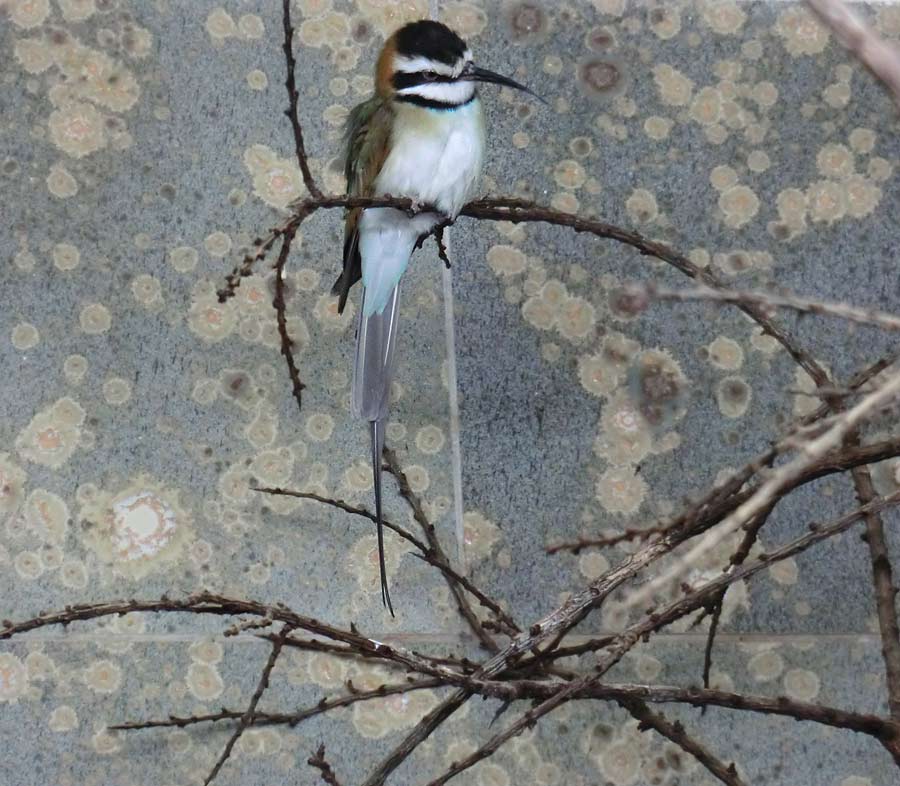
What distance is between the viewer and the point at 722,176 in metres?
1.53

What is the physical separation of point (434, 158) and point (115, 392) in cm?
50

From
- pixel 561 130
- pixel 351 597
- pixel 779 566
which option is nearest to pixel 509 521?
pixel 351 597

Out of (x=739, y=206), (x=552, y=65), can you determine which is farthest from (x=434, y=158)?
(x=739, y=206)

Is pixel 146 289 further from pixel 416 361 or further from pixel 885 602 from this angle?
pixel 885 602

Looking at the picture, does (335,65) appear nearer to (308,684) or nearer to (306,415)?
(306,415)

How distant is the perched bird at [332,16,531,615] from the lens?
1.25 metres

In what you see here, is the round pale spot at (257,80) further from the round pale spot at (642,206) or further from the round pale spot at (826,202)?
the round pale spot at (826,202)

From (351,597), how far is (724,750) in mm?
469

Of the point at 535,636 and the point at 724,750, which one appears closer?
the point at 535,636

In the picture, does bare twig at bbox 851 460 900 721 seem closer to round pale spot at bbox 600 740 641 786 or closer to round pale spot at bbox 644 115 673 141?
round pale spot at bbox 600 740 641 786

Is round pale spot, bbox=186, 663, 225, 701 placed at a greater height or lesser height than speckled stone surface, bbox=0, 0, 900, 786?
lesser

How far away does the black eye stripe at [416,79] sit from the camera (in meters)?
1.26

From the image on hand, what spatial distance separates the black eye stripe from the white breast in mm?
23

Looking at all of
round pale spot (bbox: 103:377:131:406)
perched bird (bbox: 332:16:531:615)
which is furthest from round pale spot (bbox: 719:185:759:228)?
round pale spot (bbox: 103:377:131:406)
